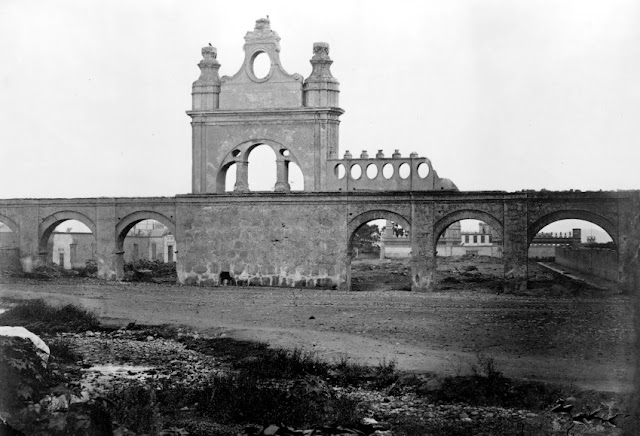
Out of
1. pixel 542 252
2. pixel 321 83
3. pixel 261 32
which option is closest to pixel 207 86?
pixel 261 32

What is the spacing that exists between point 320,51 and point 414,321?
1472 cm

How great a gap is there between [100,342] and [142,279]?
1681 cm

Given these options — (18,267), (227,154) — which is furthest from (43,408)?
(18,267)

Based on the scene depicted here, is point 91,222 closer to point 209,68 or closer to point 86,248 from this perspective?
point 209,68

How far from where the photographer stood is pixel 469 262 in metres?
48.3

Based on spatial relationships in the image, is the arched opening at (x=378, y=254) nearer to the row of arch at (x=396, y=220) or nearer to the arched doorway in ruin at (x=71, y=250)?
the row of arch at (x=396, y=220)

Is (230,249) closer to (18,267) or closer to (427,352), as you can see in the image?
(18,267)

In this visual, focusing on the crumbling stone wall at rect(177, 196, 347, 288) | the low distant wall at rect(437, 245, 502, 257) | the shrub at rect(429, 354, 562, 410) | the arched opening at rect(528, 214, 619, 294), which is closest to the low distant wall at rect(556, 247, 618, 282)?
the arched opening at rect(528, 214, 619, 294)

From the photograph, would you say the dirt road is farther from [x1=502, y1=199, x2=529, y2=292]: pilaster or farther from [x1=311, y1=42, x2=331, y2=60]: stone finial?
[x1=311, y1=42, x2=331, y2=60]: stone finial

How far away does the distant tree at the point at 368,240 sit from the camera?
6271cm

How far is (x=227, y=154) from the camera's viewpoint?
1270 inches

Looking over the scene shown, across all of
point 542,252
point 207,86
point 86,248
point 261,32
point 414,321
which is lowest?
point 414,321

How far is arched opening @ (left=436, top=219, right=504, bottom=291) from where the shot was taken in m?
31.2

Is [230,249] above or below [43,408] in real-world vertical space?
above
